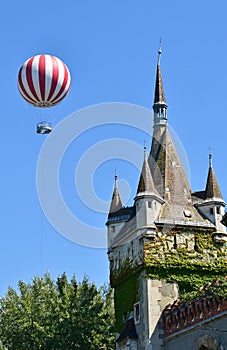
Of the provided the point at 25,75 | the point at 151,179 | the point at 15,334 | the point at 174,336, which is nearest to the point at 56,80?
the point at 25,75

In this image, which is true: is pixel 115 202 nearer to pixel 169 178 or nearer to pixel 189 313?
pixel 169 178

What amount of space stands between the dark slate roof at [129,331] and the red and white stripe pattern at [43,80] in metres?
14.6

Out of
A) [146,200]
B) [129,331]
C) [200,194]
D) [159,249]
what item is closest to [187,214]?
[200,194]

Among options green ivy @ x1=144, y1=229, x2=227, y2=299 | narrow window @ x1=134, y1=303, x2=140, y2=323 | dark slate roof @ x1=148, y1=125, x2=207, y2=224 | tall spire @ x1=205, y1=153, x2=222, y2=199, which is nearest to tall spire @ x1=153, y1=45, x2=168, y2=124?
dark slate roof @ x1=148, y1=125, x2=207, y2=224

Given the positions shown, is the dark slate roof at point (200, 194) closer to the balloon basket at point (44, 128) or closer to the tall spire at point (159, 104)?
the tall spire at point (159, 104)

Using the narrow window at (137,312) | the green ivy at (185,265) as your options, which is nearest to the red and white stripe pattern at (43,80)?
the green ivy at (185,265)

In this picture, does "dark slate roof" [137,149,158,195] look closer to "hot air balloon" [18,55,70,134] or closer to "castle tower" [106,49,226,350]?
"castle tower" [106,49,226,350]

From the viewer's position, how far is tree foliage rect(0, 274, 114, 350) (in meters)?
52.7

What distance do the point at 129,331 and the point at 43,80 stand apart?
632 inches

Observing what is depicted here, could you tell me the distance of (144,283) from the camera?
42.2 metres

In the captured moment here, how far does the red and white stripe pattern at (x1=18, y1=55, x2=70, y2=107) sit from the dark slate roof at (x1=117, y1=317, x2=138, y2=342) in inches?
575

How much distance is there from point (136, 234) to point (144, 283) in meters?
2.93

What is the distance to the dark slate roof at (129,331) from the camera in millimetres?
42375

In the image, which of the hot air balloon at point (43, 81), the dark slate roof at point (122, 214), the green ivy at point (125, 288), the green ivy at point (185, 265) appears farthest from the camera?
the dark slate roof at point (122, 214)
